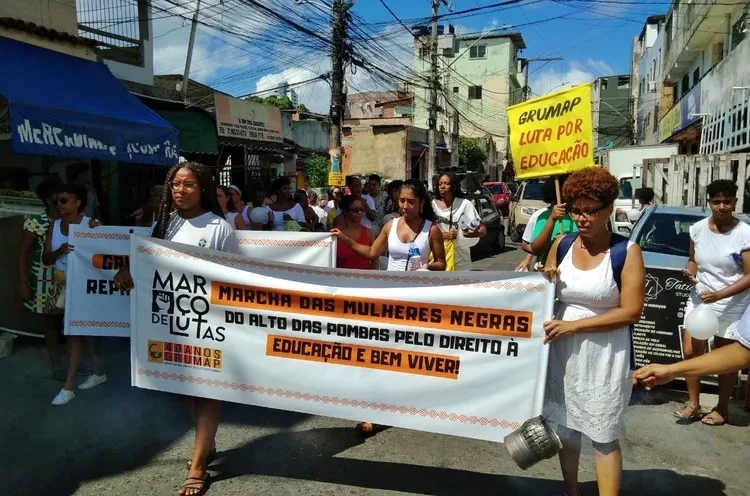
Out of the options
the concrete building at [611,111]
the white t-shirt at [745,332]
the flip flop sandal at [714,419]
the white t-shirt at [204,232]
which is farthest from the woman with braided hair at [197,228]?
the concrete building at [611,111]

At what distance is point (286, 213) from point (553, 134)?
3500 millimetres

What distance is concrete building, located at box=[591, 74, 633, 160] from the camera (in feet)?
194

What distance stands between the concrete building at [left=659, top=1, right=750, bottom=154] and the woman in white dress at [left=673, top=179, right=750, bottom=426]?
10.4 m

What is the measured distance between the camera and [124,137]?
905 centimetres

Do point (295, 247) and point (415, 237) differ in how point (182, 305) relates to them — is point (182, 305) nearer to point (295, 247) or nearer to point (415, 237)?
point (295, 247)

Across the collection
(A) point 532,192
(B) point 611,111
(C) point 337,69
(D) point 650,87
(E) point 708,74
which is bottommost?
(A) point 532,192

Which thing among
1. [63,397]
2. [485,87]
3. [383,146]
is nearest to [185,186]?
[63,397]

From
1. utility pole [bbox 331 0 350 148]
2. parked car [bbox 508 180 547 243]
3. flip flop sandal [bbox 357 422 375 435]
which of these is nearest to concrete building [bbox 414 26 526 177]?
parked car [bbox 508 180 547 243]

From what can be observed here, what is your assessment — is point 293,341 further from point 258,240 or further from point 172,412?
point 172,412

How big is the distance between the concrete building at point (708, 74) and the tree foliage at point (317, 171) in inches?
635

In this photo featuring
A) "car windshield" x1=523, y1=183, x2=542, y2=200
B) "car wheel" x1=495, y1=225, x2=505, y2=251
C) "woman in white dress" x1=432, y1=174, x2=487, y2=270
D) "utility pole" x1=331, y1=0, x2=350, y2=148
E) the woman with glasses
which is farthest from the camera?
"car windshield" x1=523, y1=183, x2=542, y2=200

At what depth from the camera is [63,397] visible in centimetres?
500

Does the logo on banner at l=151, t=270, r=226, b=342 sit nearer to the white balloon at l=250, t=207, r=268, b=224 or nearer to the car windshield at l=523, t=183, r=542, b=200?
the white balloon at l=250, t=207, r=268, b=224

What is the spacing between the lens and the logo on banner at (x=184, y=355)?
3.70m
